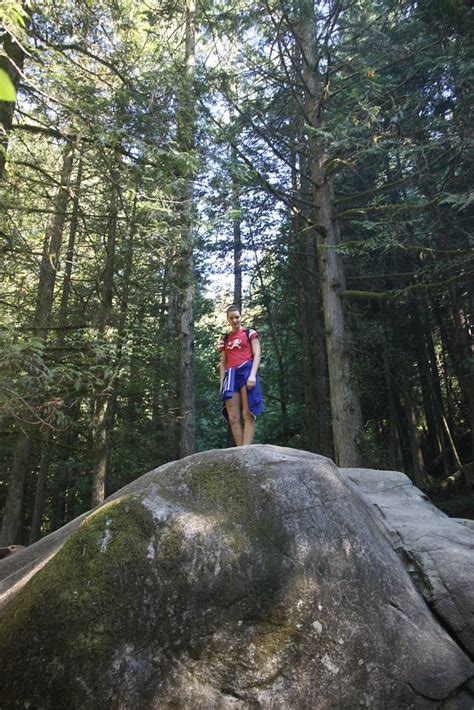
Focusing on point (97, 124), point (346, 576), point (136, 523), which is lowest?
point (346, 576)

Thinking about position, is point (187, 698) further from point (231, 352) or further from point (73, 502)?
point (73, 502)

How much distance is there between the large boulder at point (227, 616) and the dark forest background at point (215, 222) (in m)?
3.63

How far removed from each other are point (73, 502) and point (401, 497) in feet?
43.3

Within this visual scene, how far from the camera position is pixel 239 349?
6.29 m

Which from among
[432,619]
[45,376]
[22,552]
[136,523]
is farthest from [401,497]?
[45,376]

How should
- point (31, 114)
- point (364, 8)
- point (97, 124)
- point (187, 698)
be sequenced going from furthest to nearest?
point (364, 8), point (31, 114), point (97, 124), point (187, 698)

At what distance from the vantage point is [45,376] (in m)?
6.41

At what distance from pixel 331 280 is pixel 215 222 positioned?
398 cm

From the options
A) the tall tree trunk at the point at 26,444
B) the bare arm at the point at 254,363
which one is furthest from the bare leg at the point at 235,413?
the tall tree trunk at the point at 26,444

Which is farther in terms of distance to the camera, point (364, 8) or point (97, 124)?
point (364, 8)

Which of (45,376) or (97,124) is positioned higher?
(97,124)

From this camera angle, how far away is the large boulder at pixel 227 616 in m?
2.84

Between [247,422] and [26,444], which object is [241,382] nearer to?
[247,422]

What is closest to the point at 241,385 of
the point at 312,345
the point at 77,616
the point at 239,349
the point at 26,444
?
the point at 239,349
